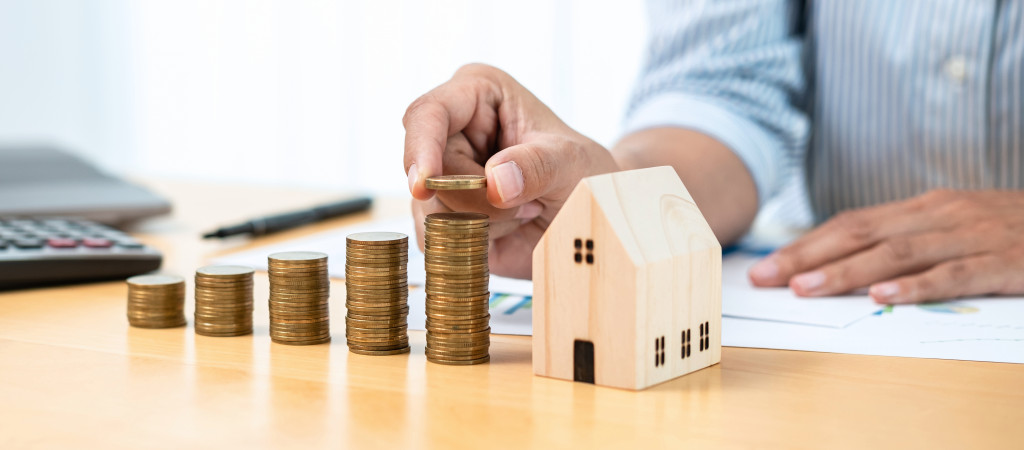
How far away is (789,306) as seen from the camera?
34.0 inches

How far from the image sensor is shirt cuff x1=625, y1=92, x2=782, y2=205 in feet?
4.10

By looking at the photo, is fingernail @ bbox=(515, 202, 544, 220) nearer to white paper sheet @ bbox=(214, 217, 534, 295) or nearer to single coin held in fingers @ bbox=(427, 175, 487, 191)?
white paper sheet @ bbox=(214, 217, 534, 295)

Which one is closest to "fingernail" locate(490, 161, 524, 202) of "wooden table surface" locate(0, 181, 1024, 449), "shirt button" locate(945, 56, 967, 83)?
"wooden table surface" locate(0, 181, 1024, 449)

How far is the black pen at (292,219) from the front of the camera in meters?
1.23

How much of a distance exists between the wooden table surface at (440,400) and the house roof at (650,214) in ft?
0.29

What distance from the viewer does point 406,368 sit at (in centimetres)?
66

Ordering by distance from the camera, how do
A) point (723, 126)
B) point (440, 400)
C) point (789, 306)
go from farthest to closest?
1. point (723, 126)
2. point (789, 306)
3. point (440, 400)

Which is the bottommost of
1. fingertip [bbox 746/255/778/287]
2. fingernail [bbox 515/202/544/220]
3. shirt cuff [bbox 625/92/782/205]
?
fingertip [bbox 746/255/778/287]

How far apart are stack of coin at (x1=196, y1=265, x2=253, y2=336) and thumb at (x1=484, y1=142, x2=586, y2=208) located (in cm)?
21

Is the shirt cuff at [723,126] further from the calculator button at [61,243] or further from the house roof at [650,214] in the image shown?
the calculator button at [61,243]

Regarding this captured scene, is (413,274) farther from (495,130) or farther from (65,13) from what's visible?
(65,13)

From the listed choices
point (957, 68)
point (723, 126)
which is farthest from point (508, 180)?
point (957, 68)

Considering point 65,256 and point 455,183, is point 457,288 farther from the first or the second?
point 65,256

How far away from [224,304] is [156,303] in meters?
→ 0.07
